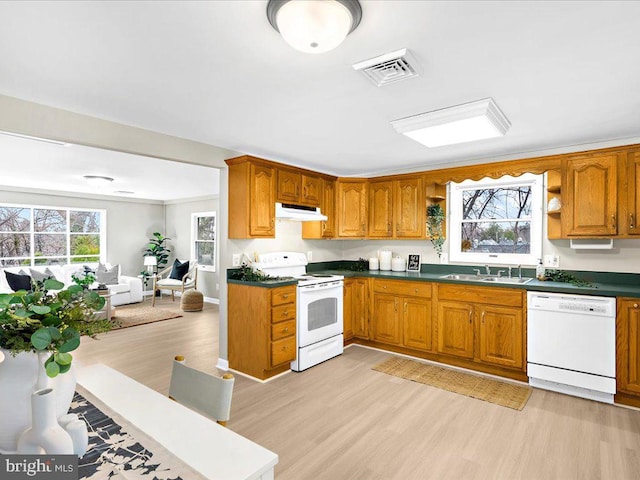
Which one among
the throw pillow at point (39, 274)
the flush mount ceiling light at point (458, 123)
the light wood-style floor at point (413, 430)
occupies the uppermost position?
the flush mount ceiling light at point (458, 123)

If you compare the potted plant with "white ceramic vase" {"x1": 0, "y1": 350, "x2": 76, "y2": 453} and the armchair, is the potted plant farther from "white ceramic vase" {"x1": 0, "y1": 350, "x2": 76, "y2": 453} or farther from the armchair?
the armchair

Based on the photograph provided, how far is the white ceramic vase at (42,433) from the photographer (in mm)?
867

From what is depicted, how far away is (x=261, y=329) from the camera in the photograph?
11.8ft

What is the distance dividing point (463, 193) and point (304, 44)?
3.52 metres

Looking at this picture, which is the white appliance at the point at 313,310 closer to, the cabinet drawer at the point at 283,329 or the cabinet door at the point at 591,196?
the cabinet drawer at the point at 283,329

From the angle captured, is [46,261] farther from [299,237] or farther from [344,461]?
[344,461]

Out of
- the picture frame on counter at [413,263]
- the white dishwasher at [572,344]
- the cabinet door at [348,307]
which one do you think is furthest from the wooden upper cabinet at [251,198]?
the white dishwasher at [572,344]

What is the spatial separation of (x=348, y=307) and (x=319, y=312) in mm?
625

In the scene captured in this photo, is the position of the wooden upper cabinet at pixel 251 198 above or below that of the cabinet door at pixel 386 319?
above

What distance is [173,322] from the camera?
6.14 metres

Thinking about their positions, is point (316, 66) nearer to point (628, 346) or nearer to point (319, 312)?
point (319, 312)

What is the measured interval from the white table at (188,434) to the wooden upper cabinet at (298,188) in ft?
9.65

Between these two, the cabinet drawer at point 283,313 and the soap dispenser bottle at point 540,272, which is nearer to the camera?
the cabinet drawer at point 283,313

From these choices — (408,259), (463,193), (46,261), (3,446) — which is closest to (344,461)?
(3,446)
